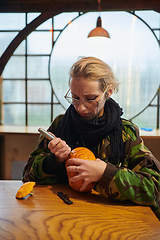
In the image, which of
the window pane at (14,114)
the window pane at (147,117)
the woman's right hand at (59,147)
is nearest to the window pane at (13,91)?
the window pane at (14,114)

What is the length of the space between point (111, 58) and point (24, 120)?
189 cm

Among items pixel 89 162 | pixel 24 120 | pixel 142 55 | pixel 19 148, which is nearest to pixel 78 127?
pixel 89 162

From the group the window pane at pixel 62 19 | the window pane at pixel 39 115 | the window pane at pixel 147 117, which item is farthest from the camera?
the window pane at pixel 39 115

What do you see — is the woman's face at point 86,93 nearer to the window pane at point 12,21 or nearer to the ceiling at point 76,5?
the ceiling at point 76,5

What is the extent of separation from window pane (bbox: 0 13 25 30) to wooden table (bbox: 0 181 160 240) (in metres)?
3.53

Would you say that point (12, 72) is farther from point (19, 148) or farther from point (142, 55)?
point (142, 55)

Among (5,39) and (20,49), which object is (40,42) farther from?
(5,39)

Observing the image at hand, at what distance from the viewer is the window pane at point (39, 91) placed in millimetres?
3787

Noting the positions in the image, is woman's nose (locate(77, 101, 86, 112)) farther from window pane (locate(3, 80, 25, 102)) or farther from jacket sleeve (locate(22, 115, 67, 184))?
window pane (locate(3, 80, 25, 102))

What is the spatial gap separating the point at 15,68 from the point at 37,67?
1.35 feet

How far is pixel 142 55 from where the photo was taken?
3.34 metres

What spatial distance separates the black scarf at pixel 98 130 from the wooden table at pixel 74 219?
28cm

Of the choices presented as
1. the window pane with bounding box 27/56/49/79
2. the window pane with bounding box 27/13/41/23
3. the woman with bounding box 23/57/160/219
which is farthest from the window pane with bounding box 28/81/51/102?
the woman with bounding box 23/57/160/219

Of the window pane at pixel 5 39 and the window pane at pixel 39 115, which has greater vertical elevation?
the window pane at pixel 5 39
